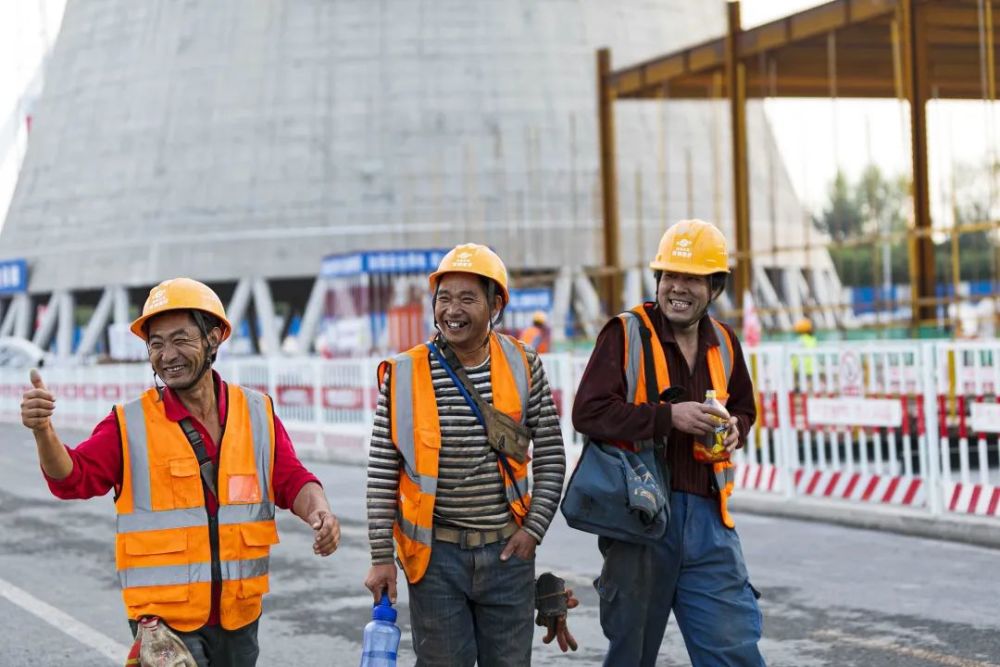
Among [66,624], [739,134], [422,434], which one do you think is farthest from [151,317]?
[739,134]

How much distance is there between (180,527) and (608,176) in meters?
30.8

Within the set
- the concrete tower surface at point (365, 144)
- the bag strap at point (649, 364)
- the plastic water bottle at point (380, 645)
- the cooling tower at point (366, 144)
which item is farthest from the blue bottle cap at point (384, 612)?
the concrete tower surface at point (365, 144)

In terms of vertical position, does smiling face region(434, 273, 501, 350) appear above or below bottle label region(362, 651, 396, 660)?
above

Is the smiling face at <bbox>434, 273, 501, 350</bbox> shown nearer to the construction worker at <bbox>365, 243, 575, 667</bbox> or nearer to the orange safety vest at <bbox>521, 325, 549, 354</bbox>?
the construction worker at <bbox>365, 243, 575, 667</bbox>

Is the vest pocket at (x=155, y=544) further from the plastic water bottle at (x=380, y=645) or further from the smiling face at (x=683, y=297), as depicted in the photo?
the smiling face at (x=683, y=297)

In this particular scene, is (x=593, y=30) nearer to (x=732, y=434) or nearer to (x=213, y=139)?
(x=213, y=139)

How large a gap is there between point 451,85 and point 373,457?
49.8 metres

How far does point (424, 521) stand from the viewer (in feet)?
17.4

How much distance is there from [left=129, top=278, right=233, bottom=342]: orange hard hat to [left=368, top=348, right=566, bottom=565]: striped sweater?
643 mm

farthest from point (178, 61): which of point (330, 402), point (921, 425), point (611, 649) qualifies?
point (611, 649)

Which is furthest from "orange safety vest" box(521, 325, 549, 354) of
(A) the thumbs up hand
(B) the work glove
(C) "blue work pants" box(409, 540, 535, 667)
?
(A) the thumbs up hand

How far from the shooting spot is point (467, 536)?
534 cm

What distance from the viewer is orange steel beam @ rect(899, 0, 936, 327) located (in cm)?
2444

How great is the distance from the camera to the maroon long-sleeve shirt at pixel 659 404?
221 inches
